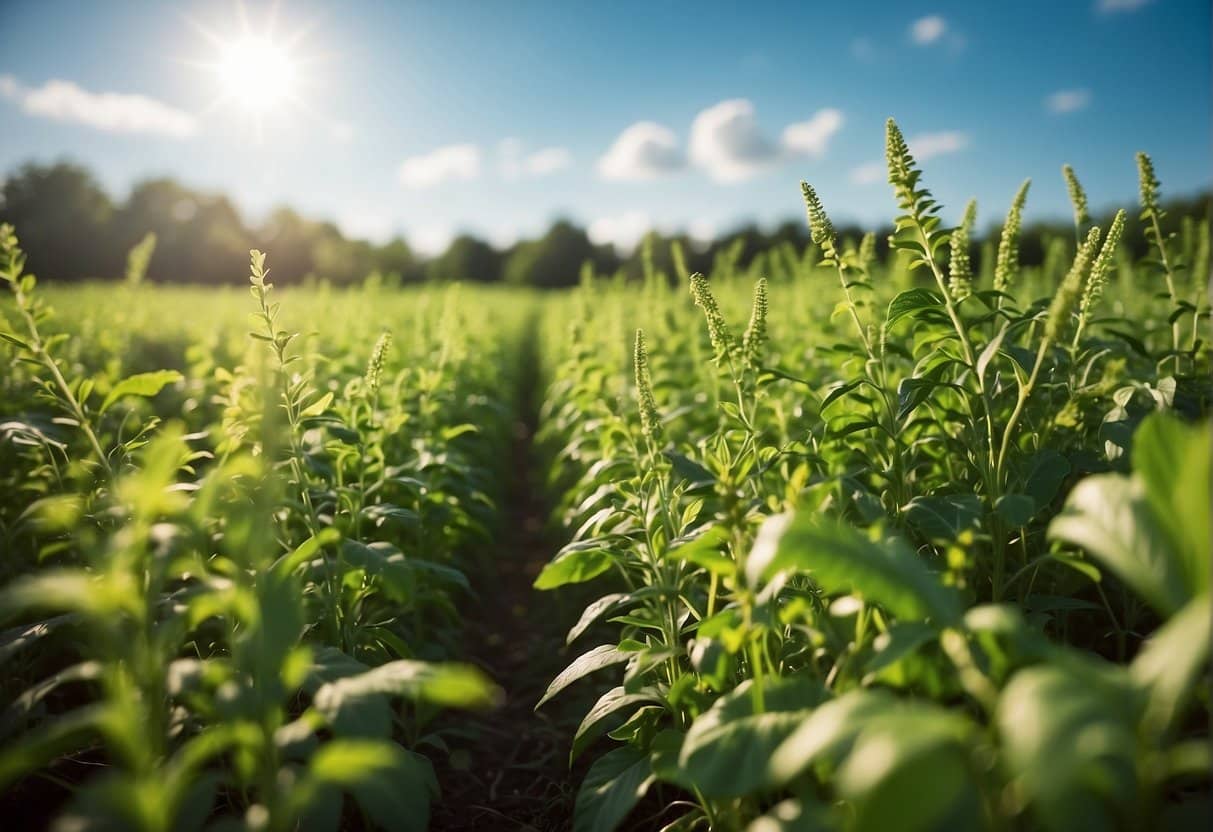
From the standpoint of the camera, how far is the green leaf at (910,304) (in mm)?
2213

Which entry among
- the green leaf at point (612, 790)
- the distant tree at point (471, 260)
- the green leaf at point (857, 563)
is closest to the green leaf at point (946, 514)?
the green leaf at point (857, 563)

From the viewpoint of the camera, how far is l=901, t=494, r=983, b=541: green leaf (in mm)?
1862

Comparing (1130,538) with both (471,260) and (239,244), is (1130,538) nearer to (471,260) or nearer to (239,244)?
(239,244)

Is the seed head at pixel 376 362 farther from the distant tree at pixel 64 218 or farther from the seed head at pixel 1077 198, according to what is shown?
the distant tree at pixel 64 218

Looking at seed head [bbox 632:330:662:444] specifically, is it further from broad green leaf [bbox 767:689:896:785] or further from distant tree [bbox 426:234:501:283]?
distant tree [bbox 426:234:501:283]

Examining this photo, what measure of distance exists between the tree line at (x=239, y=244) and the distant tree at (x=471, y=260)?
107mm

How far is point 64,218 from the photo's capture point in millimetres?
36406

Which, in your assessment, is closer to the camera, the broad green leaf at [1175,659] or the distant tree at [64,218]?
the broad green leaf at [1175,659]

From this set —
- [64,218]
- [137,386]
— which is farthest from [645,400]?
[64,218]

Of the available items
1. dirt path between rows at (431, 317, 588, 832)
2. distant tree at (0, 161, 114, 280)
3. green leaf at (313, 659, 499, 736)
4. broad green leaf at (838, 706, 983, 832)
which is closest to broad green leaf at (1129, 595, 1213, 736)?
broad green leaf at (838, 706, 983, 832)

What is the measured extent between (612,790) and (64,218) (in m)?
46.8

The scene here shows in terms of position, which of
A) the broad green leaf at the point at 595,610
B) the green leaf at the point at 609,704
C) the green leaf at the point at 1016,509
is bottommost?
the green leaf at the point at 609,704

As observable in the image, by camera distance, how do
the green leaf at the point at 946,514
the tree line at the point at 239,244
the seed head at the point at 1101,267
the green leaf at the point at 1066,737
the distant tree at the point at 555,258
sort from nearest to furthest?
the green leaf at the point at 1066,737 < the green leaf at the point at 946,514 < the seed head at the point at 1101,267 < the tree line at the point at 239,244 < the distant tree at the point at 555,258

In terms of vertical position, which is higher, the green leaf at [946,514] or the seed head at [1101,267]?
the seed head at [1101,267]
